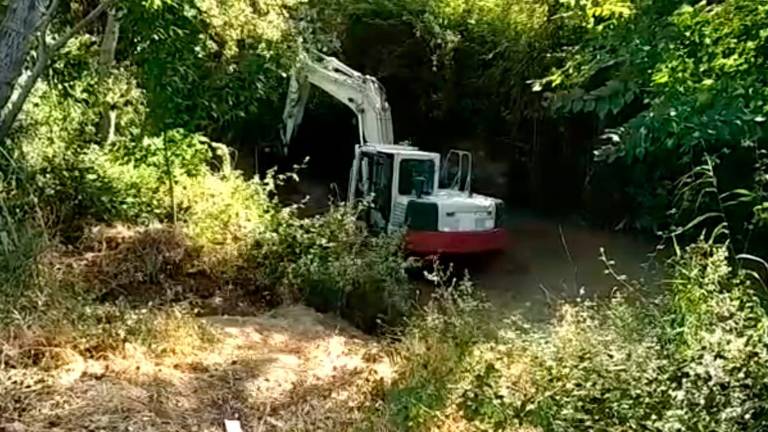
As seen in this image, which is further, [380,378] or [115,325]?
[115,325]

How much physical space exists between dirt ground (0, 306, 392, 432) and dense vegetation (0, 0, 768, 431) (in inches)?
3.9

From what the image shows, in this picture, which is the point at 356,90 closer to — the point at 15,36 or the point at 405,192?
the point at 405,192

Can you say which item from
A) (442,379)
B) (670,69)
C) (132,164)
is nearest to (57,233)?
(132,164)

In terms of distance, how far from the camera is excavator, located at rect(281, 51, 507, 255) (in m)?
6.91

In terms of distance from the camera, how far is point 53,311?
4125mm

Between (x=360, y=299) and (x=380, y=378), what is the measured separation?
2061mm

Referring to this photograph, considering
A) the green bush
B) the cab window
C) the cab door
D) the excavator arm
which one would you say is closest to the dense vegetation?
the green bush

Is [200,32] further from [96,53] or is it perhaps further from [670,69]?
[670,69]

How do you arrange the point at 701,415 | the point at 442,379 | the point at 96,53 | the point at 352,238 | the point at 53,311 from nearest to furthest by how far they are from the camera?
the point at 701,415, the point at 442,379, the point at 53,311, the point at 352,238, the point at 96,53

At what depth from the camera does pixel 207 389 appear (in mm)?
3748

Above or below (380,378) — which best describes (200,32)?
above

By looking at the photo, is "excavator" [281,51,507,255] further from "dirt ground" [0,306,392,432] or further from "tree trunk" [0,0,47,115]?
"tree trunk" [0,0,47,115]

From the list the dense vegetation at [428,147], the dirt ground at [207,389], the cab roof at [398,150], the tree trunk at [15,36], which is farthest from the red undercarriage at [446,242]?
the tree trunk at [15,36]

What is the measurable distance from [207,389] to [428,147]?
25.3ft
